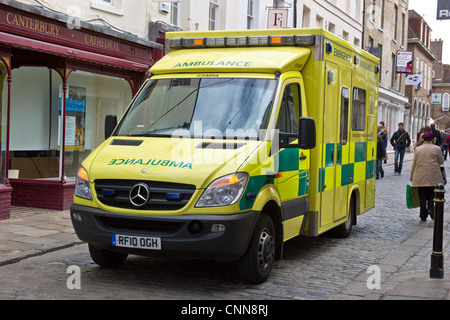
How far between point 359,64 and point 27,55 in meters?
6.35

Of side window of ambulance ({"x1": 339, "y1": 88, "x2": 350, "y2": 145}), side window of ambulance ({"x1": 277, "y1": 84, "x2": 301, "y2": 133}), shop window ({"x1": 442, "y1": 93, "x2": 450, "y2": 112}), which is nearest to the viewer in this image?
side window of ambulance ({"x1": 277, "y1": 84, "x2": 301, "y2": 133})

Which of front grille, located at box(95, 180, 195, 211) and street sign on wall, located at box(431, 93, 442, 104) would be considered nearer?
front grille, located at box(95, 180, 195, 211)

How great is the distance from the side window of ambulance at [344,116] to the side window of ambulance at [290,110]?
1.57 m

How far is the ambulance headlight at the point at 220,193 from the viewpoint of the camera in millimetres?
5809

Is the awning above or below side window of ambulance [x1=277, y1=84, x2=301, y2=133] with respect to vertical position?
A: above

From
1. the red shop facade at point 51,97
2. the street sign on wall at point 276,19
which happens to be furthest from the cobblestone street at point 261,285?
the street sign on wall at point 276,19

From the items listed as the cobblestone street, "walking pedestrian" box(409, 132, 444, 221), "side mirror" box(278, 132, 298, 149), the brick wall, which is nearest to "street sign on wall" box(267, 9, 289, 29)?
"walking pedestrian" box(409, 132, 444, 221)

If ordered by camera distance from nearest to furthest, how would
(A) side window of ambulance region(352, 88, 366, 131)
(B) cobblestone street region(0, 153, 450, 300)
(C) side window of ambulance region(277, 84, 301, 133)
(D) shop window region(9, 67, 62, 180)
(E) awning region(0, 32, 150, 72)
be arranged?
(B) cobblestone street region(0, 153, 450, 300), (C) side window of ambulance region(277, 84, 301, 133), (A) side window of ambulance region(352, 88, 366, 131), (E) awning region(0, 32, 150, 72), (D) shop window region(9, 67, 62, 180)

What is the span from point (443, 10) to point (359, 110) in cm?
698

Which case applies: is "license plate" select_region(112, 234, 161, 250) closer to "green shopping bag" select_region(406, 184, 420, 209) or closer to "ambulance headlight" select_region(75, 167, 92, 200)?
"ambulance headlight" select_region(75, 167, 92, 200)

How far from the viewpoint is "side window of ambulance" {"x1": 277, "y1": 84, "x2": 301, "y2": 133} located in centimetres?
688

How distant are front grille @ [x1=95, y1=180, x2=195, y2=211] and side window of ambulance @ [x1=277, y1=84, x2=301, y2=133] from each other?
148 centimetres

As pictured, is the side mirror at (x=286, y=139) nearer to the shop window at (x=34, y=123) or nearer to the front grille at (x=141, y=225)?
the front grille at (x=141, y=225)

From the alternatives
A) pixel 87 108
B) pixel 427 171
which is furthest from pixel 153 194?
pixel 87 108
